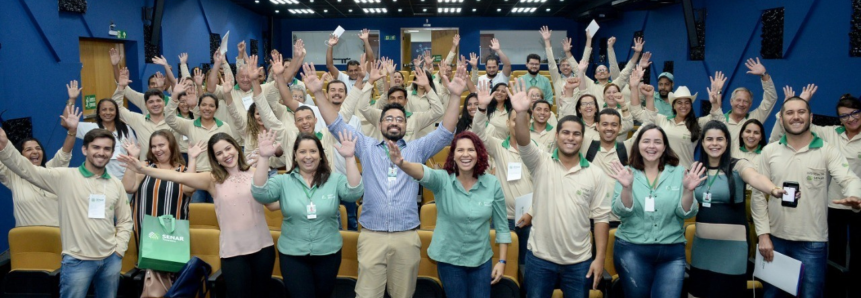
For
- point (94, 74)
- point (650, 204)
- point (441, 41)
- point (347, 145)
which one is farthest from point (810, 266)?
point (441, 41)

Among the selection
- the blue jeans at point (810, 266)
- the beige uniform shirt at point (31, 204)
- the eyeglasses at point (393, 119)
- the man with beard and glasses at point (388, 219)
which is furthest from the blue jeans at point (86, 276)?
the blue jeans at point (810, 266)

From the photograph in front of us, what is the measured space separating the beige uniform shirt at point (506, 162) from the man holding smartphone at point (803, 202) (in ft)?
4.45

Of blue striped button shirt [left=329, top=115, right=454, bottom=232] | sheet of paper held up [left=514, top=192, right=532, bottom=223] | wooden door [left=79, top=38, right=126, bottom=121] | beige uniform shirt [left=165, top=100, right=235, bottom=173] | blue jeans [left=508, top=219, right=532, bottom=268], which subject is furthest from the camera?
wooden door [left=79, top=38, right=126, bottom=121]

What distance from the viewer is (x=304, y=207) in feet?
9.61

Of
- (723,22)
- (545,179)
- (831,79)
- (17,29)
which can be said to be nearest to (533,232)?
(545,179)

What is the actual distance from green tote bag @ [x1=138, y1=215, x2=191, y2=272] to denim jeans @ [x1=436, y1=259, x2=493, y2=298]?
150 cm

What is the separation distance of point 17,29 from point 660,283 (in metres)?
6.53

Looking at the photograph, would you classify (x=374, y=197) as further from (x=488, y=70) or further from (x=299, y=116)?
(x=488, y=70)

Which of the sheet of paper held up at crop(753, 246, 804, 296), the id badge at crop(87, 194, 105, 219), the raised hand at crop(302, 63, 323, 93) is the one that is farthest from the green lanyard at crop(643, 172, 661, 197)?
the id badge at crop(87, 194, 105, 219)

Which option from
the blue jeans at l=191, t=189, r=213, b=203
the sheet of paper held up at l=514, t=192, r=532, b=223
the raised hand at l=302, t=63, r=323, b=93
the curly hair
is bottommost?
the blue jeans at l=191, t=189, r=213, b=203

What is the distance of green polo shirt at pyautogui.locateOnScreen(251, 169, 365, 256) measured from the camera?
115 inches

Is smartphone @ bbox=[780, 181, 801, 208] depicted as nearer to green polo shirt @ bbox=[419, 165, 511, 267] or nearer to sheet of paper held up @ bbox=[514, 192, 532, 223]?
sheet of paper held up @ bbox=[514, 192, 532, 223]

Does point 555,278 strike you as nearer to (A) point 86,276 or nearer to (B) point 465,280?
(B) point 465,280

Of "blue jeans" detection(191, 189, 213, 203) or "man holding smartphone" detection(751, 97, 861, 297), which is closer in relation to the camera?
"man holding smartphone" detection(751, 97, 861, 297)
